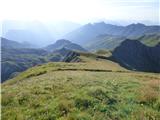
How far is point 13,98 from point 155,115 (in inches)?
352

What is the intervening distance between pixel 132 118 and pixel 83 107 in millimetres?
3076

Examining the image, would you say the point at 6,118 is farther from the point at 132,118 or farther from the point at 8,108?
the point at 132,118

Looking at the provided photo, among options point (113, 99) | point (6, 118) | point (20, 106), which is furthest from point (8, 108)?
point (113, 99)

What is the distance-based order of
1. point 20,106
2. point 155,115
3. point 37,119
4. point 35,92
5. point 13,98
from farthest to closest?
1. point 35,92
2. point 13,98
3. point 20,106
4. point 155,115
5. point 37,119

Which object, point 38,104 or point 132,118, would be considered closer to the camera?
point 132,118

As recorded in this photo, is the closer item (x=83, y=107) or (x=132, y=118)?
(x=132, y=118)

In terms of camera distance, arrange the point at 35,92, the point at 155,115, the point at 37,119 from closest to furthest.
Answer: the point at 37,119
the point at 155,115
the point at 35,92

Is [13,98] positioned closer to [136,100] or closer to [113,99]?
[113,99]

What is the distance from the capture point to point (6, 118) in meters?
14.4

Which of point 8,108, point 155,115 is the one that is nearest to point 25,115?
point 8,108

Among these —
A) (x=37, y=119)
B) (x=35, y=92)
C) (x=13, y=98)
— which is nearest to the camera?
(x=37, y=119)

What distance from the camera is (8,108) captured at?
53.3 ft

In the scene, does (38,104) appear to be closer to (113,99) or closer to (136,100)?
(113,99)

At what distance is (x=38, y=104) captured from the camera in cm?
1672
